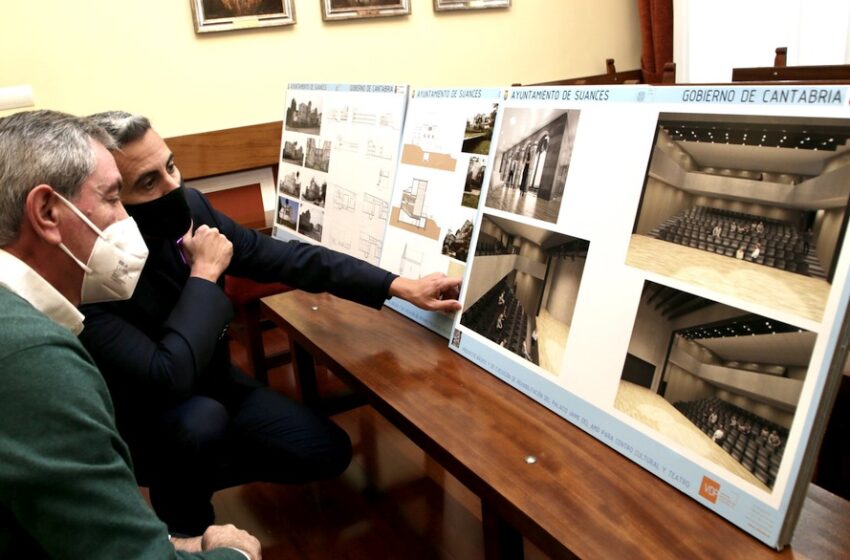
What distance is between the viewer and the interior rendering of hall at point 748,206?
34.1 inches

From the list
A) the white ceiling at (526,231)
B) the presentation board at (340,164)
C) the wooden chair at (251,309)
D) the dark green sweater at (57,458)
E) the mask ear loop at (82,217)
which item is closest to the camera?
the dark green sweater at (57,458)

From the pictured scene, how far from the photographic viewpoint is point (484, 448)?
1.19 meters

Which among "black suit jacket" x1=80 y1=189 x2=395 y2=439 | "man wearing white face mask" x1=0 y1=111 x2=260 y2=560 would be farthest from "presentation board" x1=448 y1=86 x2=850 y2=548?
"man wearing white face mask" x1=0 y1=111 x2=260 y2=560

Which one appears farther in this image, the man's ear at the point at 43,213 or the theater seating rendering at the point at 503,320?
the theater seating rendering at the point at 503,320

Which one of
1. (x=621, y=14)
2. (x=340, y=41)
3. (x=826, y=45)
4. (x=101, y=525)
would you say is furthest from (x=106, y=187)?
(x=621, y=14)

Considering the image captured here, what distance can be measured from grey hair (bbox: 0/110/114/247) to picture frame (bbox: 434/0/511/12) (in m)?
3.19

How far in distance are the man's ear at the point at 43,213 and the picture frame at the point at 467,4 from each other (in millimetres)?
3311

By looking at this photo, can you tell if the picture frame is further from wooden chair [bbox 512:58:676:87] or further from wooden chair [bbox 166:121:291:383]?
wooden chair [bbox 166:121:291:383]

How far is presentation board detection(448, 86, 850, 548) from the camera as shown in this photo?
87cm

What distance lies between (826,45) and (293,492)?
358cm

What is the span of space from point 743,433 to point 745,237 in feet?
0.94

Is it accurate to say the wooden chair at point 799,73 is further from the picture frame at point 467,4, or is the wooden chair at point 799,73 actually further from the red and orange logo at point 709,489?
the picture frame at point 467,4

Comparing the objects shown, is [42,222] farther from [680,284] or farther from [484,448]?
[680,284]

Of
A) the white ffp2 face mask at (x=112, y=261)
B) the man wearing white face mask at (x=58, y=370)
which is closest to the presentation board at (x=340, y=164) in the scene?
the white ffp2 face mask at (x=112, y=261)
